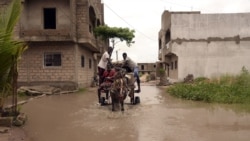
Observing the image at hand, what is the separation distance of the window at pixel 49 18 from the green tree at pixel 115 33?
22.3 feet

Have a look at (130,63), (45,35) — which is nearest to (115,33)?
(45,35)

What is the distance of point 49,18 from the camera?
23453mm

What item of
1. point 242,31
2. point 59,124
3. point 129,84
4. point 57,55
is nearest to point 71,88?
point 57,55

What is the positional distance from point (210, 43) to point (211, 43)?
0.08 meters

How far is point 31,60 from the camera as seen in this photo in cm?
2247

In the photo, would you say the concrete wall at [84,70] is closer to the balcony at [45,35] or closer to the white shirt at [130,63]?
the balcony at [45,35]

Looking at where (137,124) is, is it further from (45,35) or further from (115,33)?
(115,33)

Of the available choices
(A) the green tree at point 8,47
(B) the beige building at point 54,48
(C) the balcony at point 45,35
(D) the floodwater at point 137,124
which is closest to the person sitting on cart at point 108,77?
(D) the floodwater at point 137,124

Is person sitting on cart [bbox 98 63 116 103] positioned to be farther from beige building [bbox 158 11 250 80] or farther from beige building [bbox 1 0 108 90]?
beige building [bbox 158 11 250 80]

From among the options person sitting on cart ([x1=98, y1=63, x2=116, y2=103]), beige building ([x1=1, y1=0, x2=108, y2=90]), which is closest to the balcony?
beige building ([x1=1, y1=0, x2=108, y2=90])

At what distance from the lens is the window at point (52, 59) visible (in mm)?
22688

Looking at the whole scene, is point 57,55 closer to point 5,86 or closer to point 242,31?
point 5,86

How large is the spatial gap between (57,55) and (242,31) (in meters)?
16.4

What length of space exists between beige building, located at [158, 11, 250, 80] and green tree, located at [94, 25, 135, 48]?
6.01 m
